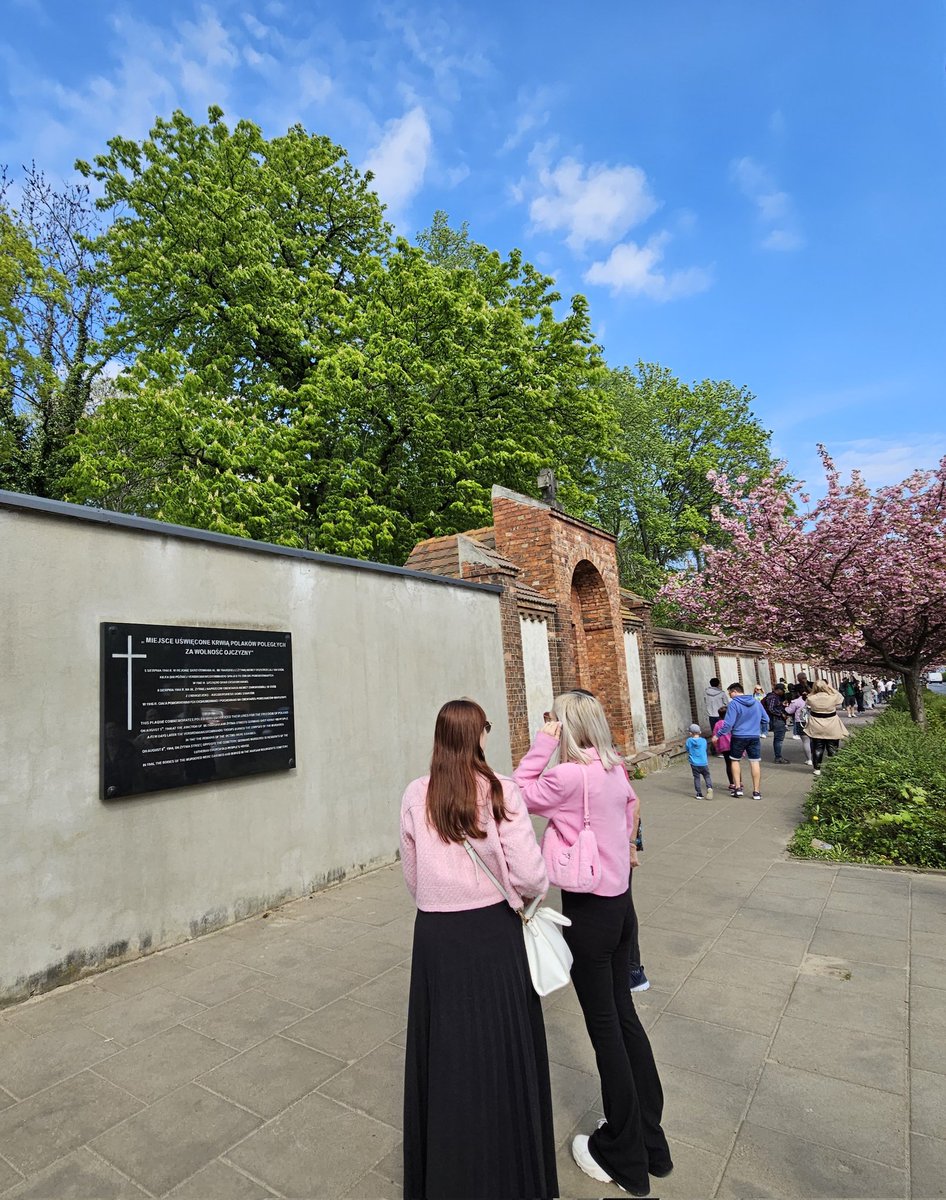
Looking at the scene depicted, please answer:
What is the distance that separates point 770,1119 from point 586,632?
36.4 feet

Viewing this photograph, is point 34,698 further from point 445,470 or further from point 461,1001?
point 445,470

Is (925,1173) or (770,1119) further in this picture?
(770,1119)

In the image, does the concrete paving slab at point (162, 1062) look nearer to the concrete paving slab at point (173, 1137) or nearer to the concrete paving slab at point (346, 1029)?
the concrete paving slab at point (173, 1137)

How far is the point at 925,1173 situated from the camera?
2.39m

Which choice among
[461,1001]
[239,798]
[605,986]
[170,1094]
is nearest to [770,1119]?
[605,986]

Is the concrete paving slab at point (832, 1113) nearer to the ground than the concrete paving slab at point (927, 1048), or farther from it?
farther from it

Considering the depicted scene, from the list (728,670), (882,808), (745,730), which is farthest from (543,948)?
(728,670)

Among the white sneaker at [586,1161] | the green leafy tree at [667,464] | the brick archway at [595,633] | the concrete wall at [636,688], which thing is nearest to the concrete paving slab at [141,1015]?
the white sneaker at [586,1161]

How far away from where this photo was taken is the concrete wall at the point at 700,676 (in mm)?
19203

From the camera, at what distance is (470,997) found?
2154 millimetres

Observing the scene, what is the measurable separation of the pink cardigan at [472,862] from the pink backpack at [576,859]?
0.27m

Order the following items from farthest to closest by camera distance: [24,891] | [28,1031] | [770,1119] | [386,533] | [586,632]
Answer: [386,533], [586,632], [24,891], [28,1031], [770,1119]

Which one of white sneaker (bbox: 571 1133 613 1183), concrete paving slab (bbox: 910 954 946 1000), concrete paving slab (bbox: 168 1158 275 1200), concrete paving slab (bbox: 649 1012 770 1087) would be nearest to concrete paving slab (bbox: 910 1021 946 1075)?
concrete paving slab (bbox: 910 954 946 1000)

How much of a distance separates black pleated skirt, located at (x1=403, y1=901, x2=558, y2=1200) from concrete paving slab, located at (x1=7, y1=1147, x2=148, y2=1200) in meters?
1.15
